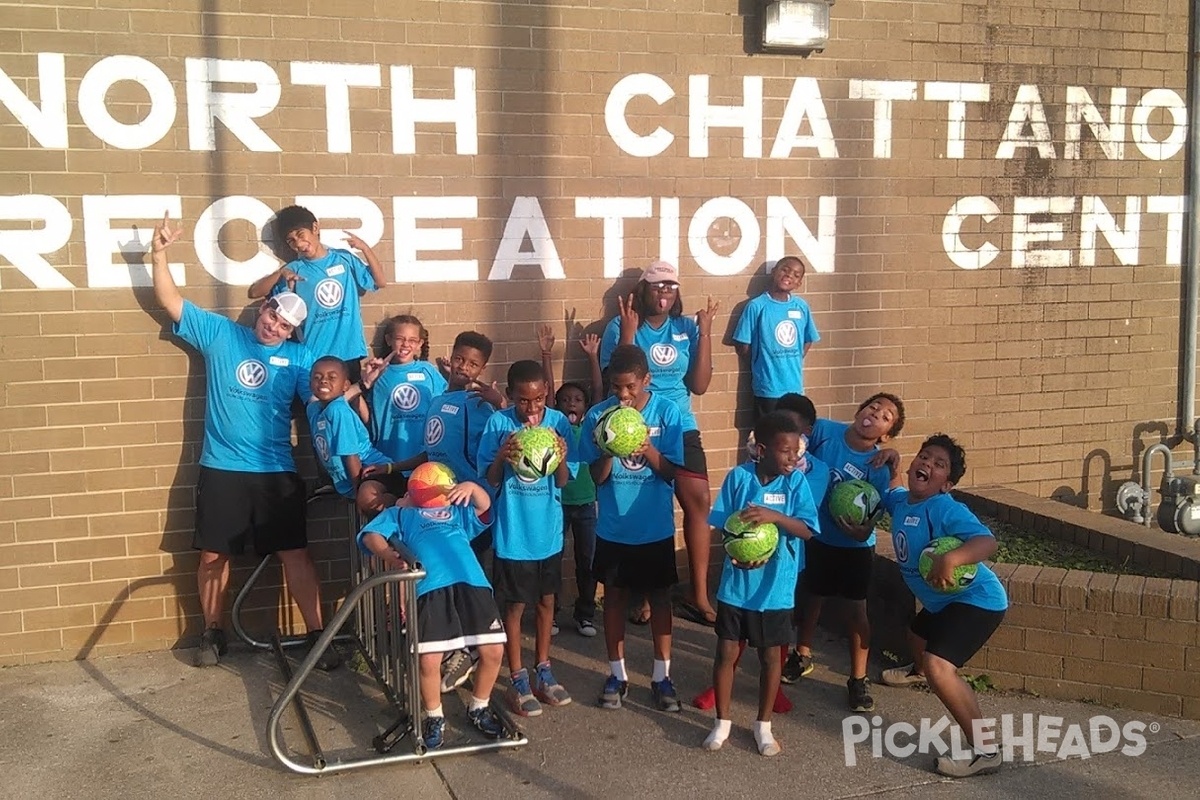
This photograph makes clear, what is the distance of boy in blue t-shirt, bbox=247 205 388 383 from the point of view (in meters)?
6.12

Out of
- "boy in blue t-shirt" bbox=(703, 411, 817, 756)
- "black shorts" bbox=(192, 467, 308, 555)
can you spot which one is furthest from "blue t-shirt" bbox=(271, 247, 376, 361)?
"boy in blue t-shirt" bbox=(703, 411, 817, 756)

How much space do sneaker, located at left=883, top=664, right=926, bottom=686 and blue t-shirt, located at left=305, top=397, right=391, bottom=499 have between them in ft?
9.11

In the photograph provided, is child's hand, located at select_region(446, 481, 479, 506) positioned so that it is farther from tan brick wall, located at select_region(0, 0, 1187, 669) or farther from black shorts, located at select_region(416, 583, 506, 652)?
tan brick wall, located at select_region(0, 0, 1187, 669)

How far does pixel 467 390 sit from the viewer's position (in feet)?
18.6

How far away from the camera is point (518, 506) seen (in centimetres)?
519

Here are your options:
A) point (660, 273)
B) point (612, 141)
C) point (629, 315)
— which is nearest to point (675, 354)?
point (629, 315)

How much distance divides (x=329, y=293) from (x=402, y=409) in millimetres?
797

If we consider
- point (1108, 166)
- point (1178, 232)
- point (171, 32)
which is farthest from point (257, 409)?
point (1178, 232)

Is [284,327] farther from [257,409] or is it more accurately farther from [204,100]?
[204,100]

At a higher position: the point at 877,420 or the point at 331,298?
the point at 331,298

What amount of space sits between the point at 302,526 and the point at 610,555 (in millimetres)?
1834

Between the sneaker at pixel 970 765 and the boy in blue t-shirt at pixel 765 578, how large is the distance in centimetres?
70

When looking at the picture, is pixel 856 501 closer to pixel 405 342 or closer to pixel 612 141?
pixel 405 342

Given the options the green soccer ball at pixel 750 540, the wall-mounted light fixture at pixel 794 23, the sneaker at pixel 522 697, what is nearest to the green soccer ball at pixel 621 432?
the green soccer ball at pixel 750 540
